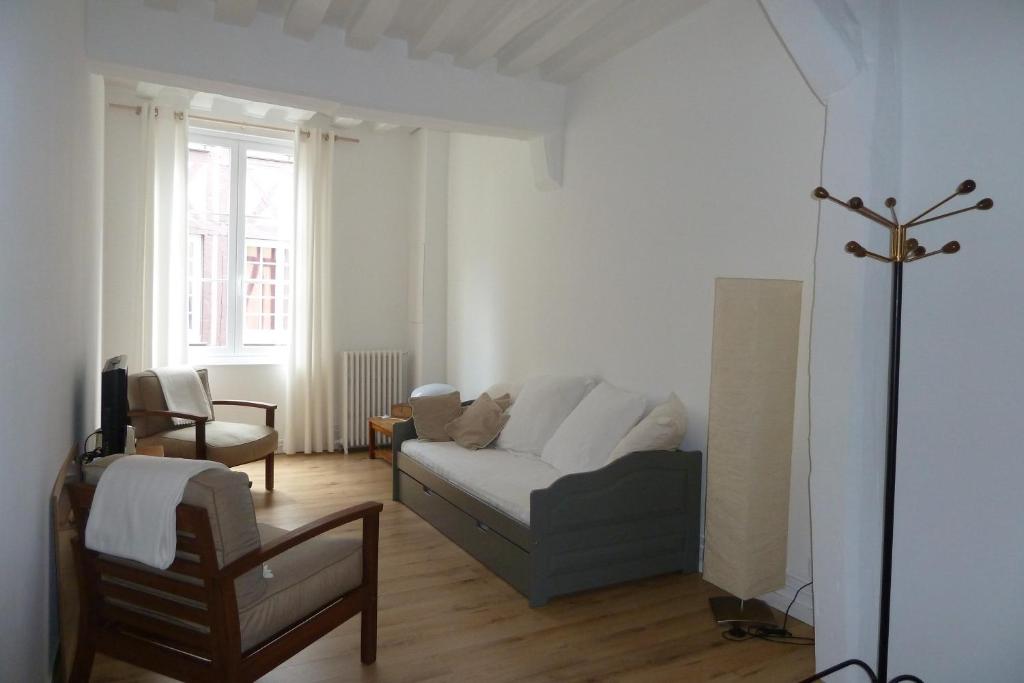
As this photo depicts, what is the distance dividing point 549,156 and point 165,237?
10.3 feet

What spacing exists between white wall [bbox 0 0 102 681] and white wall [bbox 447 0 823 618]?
2768 mm

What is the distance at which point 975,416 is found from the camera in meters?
2.06

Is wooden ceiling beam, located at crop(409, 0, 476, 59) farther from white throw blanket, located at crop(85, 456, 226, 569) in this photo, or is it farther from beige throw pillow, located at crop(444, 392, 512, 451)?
white throw blanket, located at crop(85, 456, 226, 569)

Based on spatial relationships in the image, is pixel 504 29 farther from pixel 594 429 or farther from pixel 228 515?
pixel 228 515

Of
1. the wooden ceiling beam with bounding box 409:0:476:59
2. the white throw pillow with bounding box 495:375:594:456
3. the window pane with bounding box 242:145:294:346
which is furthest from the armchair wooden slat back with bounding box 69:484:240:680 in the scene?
the window pane with bounding box 242:145:294:346

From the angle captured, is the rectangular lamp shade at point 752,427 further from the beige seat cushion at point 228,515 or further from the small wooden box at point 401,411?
the small wooden box at point 401,411

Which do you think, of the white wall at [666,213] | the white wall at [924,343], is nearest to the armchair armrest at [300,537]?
the white wall at [924,343]

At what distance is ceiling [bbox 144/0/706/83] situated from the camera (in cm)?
346

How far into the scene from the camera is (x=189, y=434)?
4.54 metres

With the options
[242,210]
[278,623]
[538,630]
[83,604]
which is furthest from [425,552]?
[242,210]

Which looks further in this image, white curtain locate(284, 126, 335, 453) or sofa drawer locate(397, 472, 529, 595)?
white curtain locate(284, 126, 335, 453)

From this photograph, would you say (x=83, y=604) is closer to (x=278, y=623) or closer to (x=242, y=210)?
(x=278, y=623)

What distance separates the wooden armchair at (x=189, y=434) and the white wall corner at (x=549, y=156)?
265cm

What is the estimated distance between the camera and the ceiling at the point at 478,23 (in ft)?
11.4
